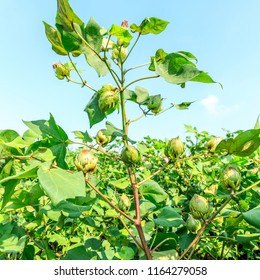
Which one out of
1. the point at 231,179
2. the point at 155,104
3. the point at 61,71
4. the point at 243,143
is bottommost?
the point at 231,179

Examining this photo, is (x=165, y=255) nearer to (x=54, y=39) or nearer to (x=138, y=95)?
(x=138, y=95)

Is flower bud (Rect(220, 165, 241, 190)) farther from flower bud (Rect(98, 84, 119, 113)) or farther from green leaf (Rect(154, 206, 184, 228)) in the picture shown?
flower bud (Rect(98, 84, 119, 113))

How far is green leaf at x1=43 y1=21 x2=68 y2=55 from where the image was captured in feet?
3.02

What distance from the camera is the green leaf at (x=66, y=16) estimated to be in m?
0.80

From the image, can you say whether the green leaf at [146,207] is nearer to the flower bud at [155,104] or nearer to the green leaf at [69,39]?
the flower bud at [155,104]

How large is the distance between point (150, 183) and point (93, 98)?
344 mm

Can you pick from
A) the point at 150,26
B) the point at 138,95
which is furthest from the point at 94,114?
the point at 150,26

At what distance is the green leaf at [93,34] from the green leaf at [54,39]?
101 millimetres

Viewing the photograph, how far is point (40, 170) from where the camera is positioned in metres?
0.71

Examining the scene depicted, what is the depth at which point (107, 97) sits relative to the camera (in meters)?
0.89

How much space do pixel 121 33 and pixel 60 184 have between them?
0.45 m

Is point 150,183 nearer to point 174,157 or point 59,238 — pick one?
point 174,157

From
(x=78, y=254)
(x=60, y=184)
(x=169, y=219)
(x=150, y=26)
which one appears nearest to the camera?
(x=60, y=184)

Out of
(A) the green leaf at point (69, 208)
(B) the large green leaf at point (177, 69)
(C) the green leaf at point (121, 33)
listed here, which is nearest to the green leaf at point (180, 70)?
(B) the large green leaf at point (177, 69)
